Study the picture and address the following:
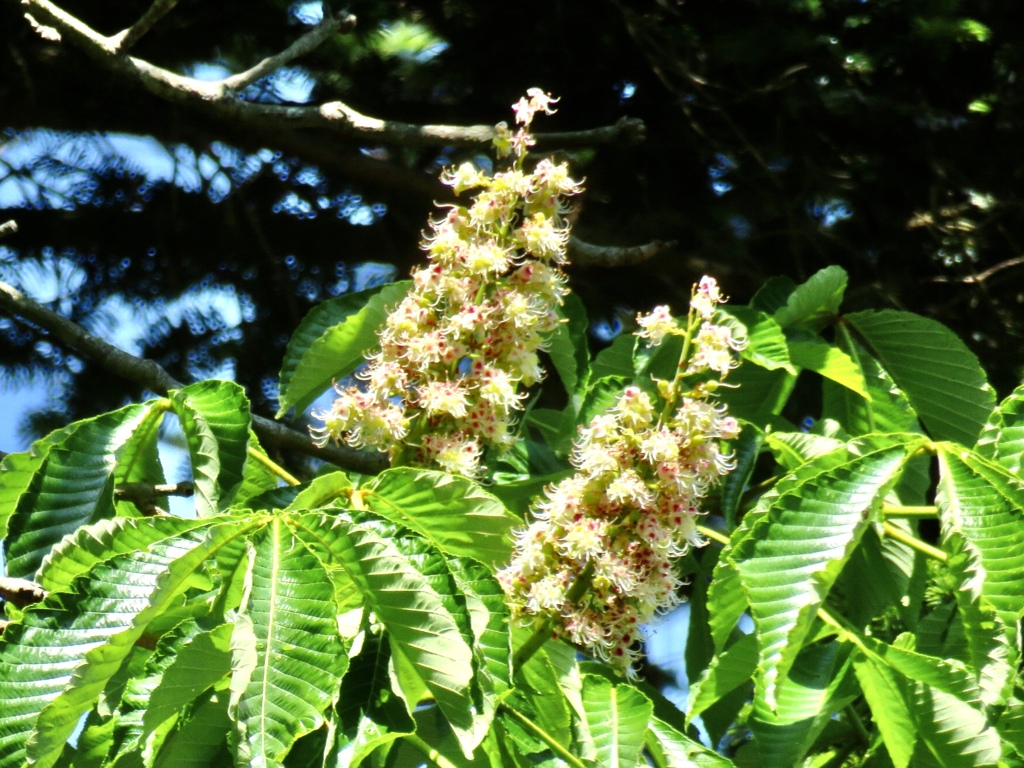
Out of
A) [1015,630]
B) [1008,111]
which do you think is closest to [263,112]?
[1015,630]

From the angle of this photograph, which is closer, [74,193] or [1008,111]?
[1008,111]

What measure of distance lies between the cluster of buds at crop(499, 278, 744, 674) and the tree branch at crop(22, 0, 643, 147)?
2.89 feet

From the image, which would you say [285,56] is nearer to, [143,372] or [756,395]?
[143,372]

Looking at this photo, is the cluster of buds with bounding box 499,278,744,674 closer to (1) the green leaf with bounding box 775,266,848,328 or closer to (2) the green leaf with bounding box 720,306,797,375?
(2) the green leaf with bounding box 720,306,797,375

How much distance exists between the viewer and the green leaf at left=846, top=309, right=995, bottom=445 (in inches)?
69.3

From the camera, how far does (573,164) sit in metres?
2.73

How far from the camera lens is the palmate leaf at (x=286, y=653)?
3.15 ft

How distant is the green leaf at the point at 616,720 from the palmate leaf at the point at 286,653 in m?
0.34

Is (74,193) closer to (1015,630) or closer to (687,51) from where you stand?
(687,51)

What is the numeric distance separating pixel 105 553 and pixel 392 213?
1.93 m

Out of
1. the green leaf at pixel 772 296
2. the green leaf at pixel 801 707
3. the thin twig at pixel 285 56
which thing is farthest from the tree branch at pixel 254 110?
the green leaf at pixel 801 707

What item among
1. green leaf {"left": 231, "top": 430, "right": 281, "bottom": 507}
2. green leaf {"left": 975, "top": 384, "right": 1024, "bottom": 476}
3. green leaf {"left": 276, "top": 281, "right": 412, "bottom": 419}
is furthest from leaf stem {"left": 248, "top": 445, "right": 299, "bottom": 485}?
green leaf {"left": 975, "top": 384, "right": 1024, "bottom": 476}

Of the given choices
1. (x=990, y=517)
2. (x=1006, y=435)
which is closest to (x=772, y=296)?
(x=1006, y=435)

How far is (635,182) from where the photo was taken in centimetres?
296
